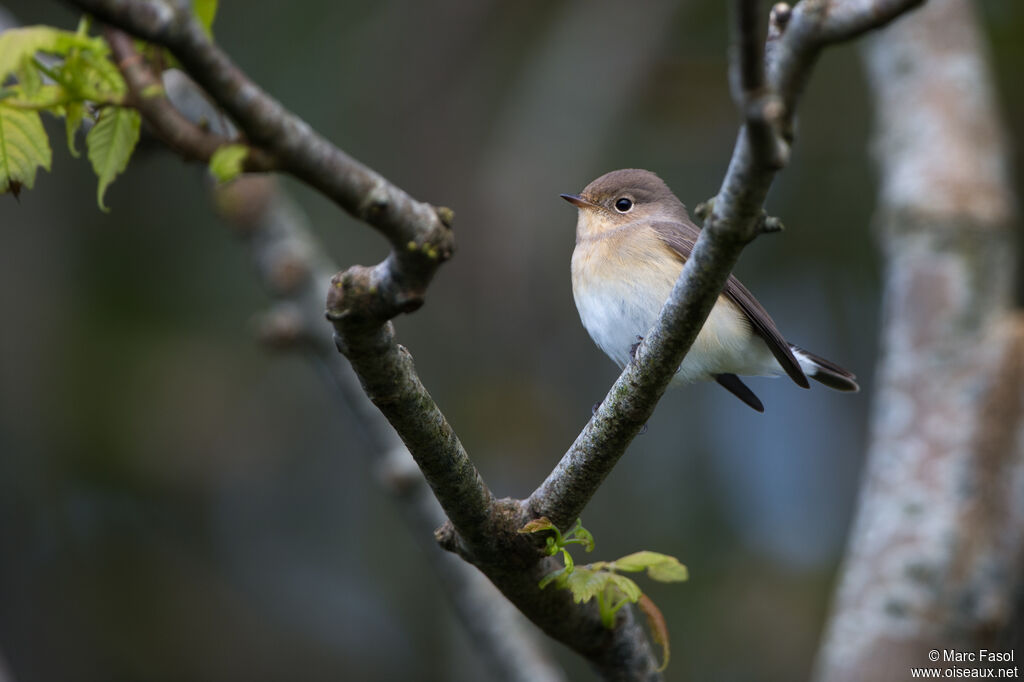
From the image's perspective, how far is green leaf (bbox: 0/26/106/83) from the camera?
64.4 inches

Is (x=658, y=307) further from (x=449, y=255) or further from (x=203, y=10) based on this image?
(x=203, y=10)

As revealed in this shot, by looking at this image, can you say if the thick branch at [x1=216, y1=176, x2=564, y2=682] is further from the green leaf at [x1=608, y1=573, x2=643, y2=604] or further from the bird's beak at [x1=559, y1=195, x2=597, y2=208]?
the green leaf at [x1=608, y1=573, x2=643, y2=604]

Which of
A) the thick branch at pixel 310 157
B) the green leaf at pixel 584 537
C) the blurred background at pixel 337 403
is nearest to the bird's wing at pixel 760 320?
the green leaf at pixel 584 537

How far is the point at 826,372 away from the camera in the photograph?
Result: 445cm

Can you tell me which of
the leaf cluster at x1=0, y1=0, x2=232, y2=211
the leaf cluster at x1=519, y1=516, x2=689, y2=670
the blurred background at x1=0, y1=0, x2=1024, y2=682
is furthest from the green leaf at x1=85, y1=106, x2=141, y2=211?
the blurred background at x1=0, y1=0, x2=1024, y2=682

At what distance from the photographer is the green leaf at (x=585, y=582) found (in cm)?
228

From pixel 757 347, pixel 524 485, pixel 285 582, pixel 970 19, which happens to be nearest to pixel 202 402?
pixel 285 582

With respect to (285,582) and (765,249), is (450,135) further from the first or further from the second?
(285,582)

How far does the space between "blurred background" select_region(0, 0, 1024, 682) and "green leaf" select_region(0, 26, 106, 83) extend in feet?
19.0

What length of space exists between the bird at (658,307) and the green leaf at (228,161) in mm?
2472

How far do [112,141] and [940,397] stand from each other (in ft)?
13.8

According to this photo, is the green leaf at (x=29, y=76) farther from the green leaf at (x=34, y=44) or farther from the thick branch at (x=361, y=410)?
the thick branch at (x=361, y=410)

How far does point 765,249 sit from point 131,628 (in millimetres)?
6590

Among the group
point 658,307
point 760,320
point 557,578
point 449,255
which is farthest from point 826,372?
point 449,255
